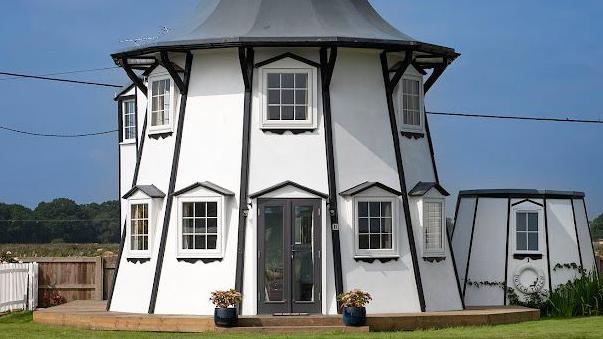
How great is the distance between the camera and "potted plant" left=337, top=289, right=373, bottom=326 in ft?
79.6

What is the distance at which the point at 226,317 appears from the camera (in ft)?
79.1

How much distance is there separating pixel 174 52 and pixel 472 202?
767 cm

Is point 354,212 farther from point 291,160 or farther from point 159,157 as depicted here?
point 159,157

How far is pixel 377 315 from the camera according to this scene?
82.8 feet

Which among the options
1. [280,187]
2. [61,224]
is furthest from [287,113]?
[61,224]

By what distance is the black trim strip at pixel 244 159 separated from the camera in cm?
2592

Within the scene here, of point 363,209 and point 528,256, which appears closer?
point 363,209

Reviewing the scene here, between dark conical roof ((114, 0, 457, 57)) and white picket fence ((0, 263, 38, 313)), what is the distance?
6.19 m

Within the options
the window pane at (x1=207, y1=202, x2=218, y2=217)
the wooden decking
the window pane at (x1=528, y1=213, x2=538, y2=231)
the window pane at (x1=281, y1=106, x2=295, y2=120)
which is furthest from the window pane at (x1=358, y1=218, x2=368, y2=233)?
the window pane at (x1=528, y1=213, x2=538, y2=231)

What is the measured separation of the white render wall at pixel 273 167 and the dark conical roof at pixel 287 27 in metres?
0.41

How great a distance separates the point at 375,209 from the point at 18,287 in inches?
359

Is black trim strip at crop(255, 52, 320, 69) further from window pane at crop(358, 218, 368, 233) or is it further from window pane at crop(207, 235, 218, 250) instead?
window pane at crop(207, 235, 218, 250)

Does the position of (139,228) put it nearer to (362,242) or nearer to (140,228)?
(140,228)

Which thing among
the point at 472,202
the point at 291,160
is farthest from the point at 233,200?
the point at 472,202
